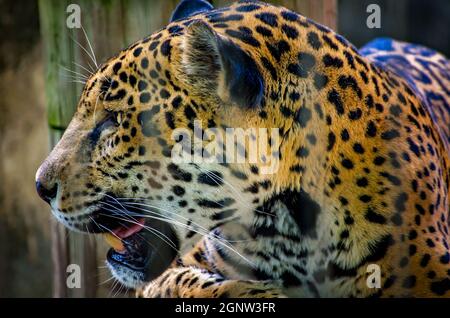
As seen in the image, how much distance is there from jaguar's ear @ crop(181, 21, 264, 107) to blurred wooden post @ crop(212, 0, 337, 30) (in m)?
0.60

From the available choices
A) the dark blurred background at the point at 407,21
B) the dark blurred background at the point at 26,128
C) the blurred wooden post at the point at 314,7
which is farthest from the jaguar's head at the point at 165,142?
the dark blurred background at the point at 26,128

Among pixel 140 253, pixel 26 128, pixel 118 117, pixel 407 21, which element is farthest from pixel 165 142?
pixel 26 128

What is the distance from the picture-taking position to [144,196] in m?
3.22

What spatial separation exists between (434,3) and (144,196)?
10.8ft

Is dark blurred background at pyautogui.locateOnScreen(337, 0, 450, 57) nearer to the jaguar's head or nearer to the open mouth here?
the jaguar's head

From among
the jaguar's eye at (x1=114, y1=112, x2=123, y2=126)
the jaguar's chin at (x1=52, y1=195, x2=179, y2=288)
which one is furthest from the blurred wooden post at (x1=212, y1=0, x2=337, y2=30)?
the jaguar's chin at (x1=52, y1=195, x2=179, y2=288)

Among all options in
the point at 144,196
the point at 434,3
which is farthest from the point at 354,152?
the point at 434,3

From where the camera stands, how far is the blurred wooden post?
3.60 metres

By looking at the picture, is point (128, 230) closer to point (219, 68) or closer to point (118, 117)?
point (118, 117)

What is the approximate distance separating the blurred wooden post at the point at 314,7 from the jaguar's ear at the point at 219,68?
60cm

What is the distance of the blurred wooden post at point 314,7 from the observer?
3601 millimetres

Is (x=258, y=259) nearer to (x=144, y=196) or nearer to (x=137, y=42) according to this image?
(x=144, y=196)

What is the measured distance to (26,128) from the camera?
6141 mm
